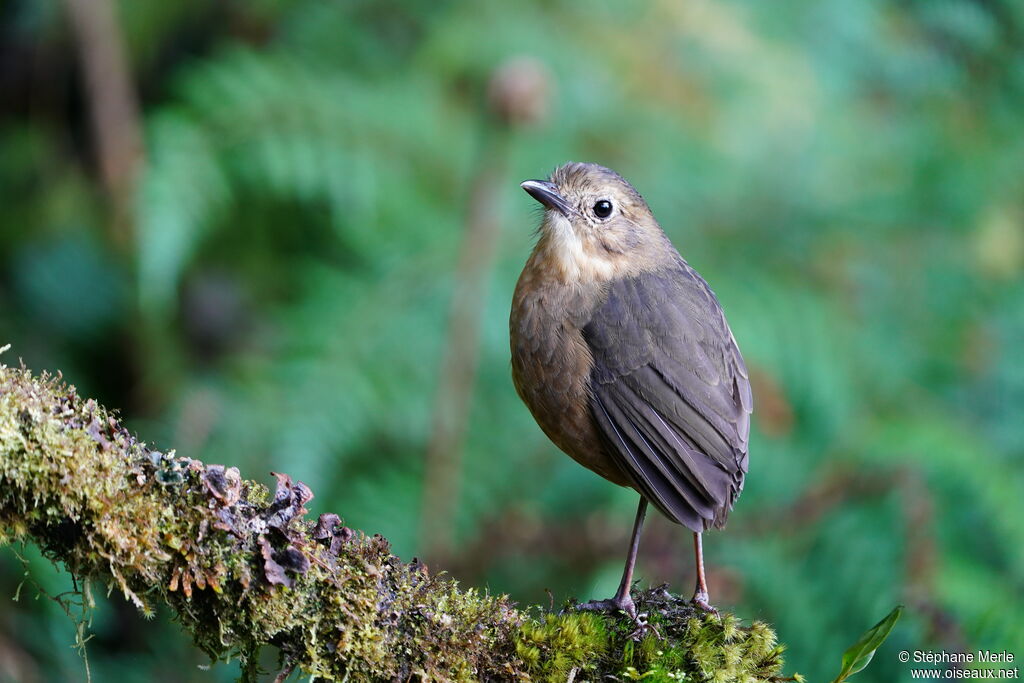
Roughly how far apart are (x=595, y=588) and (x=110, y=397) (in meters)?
2.91

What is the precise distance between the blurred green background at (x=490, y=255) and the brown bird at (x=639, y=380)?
0.90 meters

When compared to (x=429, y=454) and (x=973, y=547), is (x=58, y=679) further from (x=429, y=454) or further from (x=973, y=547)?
(x=973, y=547)

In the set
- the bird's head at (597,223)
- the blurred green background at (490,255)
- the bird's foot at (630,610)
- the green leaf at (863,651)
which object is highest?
the blurred green background at (490,255)

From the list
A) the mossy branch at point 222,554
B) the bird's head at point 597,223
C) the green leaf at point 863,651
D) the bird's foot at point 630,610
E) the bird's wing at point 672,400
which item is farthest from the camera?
the bird's head at point 597,223

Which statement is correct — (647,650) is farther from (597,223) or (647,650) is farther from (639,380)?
(597,223)

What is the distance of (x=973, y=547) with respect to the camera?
163 inches

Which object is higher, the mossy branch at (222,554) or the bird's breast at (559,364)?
the bird's breast at (559,364)

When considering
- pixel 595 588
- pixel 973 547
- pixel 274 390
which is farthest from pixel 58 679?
pixel 973 547

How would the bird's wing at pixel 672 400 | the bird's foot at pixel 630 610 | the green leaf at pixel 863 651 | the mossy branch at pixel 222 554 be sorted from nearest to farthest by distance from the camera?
the mossy branch at pixel 222 554
the green leaf at pixel 863 651
the bird's foot at pixel 630 610
the bird's wing at pixel 672 400

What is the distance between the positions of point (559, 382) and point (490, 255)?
6.33ft

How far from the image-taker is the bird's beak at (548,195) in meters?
3.12

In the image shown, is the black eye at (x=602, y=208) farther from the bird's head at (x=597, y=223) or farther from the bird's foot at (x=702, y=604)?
the bird's foot at (x=702, y=604)

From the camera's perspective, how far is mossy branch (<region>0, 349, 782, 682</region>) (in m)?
1.72

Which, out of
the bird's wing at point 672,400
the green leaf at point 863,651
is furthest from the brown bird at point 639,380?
the green leaf at point 863,651
